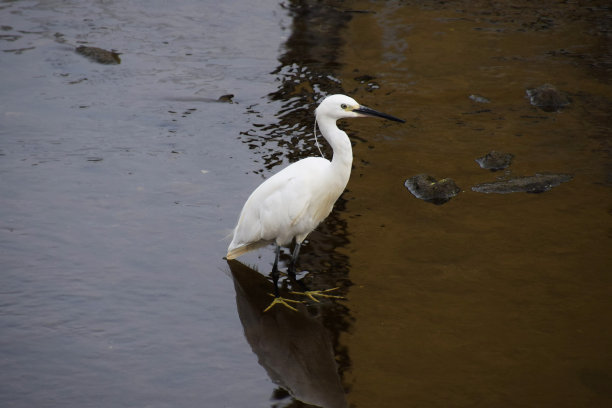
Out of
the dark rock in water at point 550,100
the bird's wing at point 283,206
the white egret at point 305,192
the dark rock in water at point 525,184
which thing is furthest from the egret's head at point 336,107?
the dark rock in water at point 550,100

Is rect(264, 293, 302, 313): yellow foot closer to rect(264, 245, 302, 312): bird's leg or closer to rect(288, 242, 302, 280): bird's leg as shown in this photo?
rect(264, 245, 302, 312): bird's leg

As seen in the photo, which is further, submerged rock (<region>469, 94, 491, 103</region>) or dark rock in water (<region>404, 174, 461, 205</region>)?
submerged rock (<region>469, 94, 491, 103</region>)

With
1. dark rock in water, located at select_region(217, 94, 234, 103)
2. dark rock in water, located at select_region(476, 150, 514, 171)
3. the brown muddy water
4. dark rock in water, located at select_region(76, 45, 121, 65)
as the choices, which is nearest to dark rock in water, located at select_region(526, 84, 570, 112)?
the brown muddy water

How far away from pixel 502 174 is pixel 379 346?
113 inches

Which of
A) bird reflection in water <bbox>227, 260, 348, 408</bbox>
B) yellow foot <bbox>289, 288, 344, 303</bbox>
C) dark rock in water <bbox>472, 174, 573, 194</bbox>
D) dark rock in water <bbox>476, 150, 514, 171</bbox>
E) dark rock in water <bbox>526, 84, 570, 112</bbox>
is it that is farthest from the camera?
dark rock in water <bbox>526, 84, 570, 112</bbox>

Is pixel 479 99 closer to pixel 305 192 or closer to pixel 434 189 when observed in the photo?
pixel 434 189

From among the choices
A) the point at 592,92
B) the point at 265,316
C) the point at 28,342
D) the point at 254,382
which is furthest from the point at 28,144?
the point at 592,92

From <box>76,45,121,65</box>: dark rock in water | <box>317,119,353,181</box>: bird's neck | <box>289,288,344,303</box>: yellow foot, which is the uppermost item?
<box>317,119,353,181</box>: bird's neck

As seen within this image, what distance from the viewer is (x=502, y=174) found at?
6.53 meters

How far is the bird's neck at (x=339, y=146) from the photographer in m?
4.63

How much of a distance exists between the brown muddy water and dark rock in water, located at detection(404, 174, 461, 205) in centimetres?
8

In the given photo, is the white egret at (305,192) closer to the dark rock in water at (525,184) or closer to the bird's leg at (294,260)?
the bird's leg at (294,260)

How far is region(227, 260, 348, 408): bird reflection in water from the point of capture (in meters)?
4.02

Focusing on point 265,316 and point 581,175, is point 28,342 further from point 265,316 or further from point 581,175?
point 581,175
